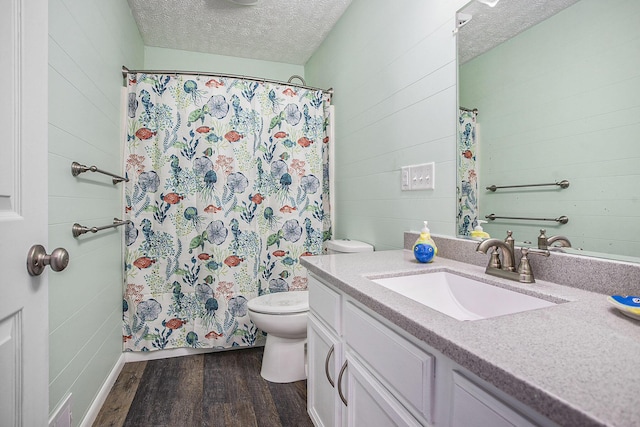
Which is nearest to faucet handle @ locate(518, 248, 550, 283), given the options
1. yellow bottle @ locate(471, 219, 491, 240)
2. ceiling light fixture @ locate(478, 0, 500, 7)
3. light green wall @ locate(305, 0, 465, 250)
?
yellow bottle @ locate(471, 219, 491, 240)

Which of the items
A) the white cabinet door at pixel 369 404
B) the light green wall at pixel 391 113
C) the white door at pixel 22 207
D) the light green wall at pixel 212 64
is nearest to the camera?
the white door at pixel 22 207

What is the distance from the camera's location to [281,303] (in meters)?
1.91

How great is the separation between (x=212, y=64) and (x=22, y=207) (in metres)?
2.62

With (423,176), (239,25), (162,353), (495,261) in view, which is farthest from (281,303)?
(239,25)

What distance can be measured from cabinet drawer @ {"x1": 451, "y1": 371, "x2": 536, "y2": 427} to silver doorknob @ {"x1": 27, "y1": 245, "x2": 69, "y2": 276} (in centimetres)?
79

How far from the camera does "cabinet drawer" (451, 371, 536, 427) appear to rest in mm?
457

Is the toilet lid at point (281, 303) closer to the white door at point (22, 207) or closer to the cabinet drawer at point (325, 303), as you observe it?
the cabinet drawer at point (325, 303)

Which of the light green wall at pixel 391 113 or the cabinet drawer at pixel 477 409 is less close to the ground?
the light green wall at pixel 391 113

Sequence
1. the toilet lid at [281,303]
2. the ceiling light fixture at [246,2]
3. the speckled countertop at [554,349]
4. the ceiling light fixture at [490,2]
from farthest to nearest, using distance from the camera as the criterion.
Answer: the ceiling light fixture at [246,2], the toilet lid at [281,303], the ceiling light fixture at [490,2], the speckled countertop at [554,349]

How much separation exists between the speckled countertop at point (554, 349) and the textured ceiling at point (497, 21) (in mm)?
826

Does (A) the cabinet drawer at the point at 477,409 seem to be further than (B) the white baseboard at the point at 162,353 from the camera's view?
No

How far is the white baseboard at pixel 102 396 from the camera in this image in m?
1.44

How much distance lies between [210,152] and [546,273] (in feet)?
6.41

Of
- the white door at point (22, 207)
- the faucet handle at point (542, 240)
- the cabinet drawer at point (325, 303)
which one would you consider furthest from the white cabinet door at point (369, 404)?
the white door at point (22, 207)
